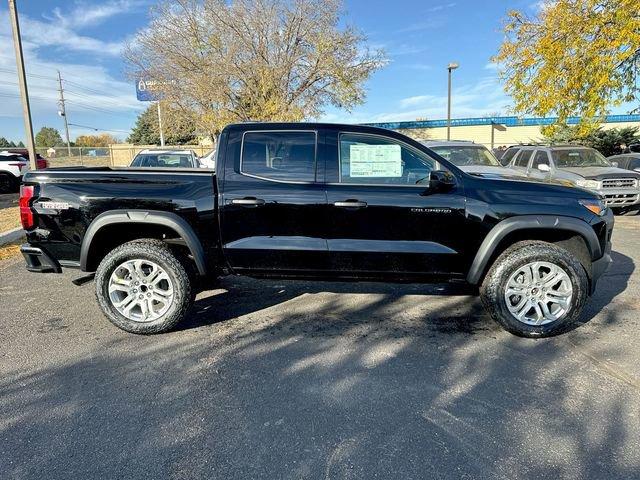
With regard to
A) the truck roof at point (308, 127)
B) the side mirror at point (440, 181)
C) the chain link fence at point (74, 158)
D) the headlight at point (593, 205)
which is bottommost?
the headlight at point (593, 205)

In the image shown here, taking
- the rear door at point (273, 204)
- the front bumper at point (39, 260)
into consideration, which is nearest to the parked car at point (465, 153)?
the rear door at point (273, 204)

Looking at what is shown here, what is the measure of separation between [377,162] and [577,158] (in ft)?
32.3

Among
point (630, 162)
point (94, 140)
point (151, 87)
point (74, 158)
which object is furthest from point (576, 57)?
point (94, 140)

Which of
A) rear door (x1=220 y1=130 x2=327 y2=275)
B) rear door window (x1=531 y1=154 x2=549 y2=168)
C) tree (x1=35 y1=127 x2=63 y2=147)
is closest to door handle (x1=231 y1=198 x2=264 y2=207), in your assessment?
rear door (x1=220 y1=130 x2=327 y2=275)

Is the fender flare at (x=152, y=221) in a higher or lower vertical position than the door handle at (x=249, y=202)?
lower

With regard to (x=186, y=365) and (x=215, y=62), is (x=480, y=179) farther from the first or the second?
(x=215, y=62)

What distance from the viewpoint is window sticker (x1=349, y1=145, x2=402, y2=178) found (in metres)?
3.96

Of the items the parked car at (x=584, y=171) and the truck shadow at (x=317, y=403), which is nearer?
the truck shadow at (x=317, y=403)

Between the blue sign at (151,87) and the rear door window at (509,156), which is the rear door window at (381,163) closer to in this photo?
the rear door window at (509,156)

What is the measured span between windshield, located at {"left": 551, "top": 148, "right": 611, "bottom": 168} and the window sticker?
8955mm

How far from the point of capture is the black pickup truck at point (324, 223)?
3.84 m

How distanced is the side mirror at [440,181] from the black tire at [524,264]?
0.80 meters

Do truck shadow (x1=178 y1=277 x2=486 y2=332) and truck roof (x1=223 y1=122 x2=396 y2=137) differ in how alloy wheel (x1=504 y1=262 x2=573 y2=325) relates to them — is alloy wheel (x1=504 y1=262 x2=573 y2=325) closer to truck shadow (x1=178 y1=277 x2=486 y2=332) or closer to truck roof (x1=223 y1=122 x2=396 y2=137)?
truck shadow (x1=178 y1=277 x2=486 y2=332)

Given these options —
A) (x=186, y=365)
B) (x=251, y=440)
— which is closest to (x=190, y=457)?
(x=251, y=440)
